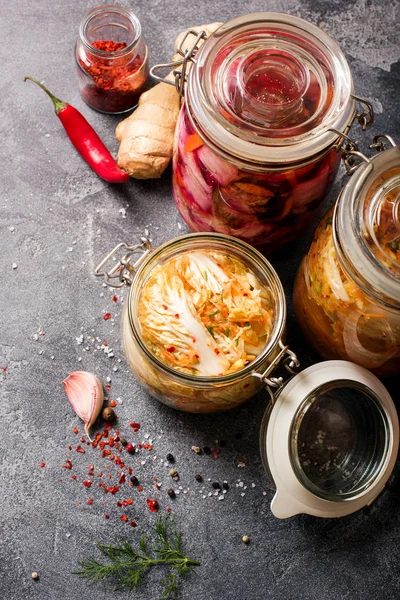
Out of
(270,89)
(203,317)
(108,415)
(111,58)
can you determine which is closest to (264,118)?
(270,89)

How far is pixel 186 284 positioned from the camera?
170 cm

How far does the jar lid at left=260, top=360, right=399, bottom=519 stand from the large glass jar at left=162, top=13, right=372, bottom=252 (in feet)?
1.25

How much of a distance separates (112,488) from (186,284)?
0.58 metres

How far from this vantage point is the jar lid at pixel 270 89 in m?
1.53

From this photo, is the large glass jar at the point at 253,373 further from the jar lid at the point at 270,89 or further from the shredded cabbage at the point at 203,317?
the jar lid at the point at 270,89

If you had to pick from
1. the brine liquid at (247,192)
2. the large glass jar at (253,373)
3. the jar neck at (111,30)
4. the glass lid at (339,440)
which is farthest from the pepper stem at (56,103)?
the glass lid at (339,440)

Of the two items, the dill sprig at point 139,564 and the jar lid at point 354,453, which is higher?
the jar lid at point 354,453

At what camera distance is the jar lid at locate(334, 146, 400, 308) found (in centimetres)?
150

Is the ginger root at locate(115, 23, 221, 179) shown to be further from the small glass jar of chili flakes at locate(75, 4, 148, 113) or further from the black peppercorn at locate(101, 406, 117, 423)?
the black peppercorn at locate(101, 406, 117, 423)

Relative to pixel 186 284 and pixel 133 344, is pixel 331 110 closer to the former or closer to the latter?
pixel 186 284

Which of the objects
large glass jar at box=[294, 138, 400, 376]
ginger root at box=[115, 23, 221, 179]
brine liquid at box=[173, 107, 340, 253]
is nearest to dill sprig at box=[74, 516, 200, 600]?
large glass jar at box=[294, 138, 400, 376]

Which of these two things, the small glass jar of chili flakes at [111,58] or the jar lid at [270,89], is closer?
the jar lid at [270,89]

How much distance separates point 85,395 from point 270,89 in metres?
0.87

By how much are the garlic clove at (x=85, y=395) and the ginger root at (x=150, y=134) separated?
0.55 metres
